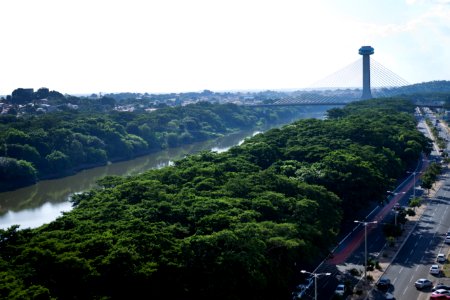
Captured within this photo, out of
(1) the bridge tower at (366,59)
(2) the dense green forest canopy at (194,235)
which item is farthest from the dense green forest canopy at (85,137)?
(1) the bridge tower at (366,59)

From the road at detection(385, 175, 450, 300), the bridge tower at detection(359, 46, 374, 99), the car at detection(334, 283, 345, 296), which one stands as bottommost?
the road at detection(385, 175, 450, 300)

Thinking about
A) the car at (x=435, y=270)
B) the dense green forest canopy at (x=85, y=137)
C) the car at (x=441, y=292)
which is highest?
the dense green forest canopy at (x=85, y=137)

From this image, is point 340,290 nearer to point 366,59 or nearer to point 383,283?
point 383,283

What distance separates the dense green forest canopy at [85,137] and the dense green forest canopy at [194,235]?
20.7 meters

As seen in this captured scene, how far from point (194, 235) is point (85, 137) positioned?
3833cm

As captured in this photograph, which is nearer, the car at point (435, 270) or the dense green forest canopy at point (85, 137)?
the car at point (435, 270)

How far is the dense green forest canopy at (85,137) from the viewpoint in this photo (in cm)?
4456

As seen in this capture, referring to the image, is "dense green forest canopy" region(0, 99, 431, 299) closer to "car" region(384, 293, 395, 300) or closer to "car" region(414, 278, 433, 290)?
"car" region(384, 293, 395, 300)

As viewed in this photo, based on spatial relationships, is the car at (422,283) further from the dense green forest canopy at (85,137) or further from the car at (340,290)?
the dense green forest canopy at (85,137)

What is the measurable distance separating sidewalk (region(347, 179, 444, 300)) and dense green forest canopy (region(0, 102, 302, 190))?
101 feet

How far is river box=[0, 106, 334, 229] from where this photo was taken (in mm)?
32719

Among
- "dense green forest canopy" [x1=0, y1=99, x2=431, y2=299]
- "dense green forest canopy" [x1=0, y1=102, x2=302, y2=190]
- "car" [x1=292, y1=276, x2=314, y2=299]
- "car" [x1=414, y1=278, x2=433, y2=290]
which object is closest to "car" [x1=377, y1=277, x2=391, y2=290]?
"car" [x1=414, y1=278, x2=433, y2=290]

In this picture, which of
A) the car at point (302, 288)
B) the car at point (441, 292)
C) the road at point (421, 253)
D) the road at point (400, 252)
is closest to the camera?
the car at point (441, 292)

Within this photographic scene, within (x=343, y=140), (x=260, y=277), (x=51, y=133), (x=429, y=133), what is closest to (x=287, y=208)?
(x=260, y=277)
